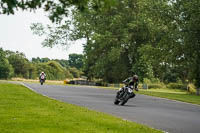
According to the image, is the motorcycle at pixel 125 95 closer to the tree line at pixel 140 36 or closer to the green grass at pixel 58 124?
the green grass at pixel 58 124

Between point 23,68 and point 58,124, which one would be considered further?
point 23,68

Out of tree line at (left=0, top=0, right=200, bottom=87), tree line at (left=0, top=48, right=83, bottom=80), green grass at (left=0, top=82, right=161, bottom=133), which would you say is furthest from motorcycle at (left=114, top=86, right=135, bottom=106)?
tree line at (left=0, top=48, right=83, bottom=80)

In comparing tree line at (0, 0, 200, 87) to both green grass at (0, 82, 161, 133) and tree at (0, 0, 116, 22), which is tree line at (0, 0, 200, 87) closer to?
green grass at (0, 82, 161, 133)

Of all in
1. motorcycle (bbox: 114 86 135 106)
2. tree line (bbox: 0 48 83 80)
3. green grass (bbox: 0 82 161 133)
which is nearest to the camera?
green grass (bbox: 0 82 161 133)

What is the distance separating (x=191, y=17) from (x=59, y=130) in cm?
3196

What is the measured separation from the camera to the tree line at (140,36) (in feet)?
136

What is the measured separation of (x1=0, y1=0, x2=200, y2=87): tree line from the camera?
41375mm

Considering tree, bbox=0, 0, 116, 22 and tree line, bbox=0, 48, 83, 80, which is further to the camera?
tree line, bbox=0, 48, 83, 80

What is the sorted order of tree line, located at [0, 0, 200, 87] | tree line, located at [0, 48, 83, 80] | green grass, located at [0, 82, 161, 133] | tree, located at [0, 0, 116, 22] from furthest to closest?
tree line, located at [0, 48, 83, 80], tree line, located at [0, 0, 200, 87], green grass, located at [0, 82, 161, 133], tree, located at [0, 0, 116, 22]

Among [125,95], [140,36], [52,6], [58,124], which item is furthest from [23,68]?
[52,6]

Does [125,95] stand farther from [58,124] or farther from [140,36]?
[140,36]

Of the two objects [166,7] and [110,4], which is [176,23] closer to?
[166,7]

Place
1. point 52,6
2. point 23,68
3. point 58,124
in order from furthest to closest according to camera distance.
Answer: point 23,68 < point 58,124 < point 52,6

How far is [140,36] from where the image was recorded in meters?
58.8
